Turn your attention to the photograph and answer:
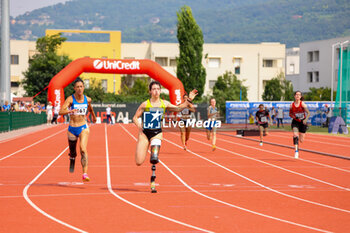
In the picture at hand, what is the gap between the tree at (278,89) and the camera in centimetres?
8218

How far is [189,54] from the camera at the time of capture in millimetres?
67250

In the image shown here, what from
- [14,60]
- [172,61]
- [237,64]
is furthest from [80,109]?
[14,60]

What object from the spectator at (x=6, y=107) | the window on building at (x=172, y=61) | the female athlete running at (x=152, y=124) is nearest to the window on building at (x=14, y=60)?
the window on building at (x=172, y=61)

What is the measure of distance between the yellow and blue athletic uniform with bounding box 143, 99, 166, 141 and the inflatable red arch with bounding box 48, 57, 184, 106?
26759 millimetres

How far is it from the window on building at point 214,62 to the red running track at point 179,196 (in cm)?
7242

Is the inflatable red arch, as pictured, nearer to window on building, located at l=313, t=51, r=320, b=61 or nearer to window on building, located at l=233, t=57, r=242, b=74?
window on building, located at l=313, t=51, r=320, b=61

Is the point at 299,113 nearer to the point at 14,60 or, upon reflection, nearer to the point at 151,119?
the point at 151,119

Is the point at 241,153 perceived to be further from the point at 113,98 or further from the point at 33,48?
the point at 33,48

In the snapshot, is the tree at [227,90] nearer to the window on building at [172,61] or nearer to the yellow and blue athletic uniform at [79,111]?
the window on building at [172,61]

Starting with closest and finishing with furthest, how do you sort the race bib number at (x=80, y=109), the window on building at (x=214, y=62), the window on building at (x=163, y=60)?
the race bib number at (x=80, y=109) → the window on building at (x=163, y=60) → the window on building at (x=214, y=62)

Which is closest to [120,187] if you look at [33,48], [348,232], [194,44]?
[348,232]

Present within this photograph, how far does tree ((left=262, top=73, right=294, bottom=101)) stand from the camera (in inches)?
3235

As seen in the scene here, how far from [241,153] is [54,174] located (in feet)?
28.9

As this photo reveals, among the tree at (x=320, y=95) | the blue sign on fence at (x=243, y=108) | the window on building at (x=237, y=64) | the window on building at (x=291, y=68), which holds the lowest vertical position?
the blue sign on fence at (x=243, y=108)
